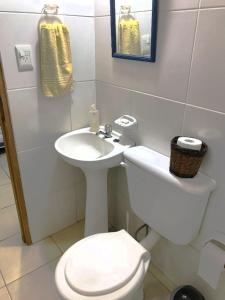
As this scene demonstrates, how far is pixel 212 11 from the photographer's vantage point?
35.4 inches

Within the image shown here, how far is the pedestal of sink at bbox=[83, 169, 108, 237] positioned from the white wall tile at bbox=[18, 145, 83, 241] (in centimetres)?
28

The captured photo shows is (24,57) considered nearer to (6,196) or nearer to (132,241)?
(132,241)

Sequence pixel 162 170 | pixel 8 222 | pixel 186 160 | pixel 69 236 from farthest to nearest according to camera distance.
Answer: pixel 8 222 < pixel 69 236 < pixel 162 170 < pixel 186 160

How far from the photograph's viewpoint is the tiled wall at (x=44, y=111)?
4.09ft

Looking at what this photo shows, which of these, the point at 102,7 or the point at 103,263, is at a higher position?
the point at 102,7

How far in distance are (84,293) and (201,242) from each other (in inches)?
24.2

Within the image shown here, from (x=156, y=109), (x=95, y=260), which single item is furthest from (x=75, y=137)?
(x=95, y=260)

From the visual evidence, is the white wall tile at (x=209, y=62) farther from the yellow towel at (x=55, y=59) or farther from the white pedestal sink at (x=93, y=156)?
the yellow towel at (x=55, y=59)

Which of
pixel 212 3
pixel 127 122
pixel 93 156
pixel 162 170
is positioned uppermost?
pixel 212 3

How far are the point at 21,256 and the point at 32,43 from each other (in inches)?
53.9

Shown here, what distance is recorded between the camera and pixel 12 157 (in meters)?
1.47

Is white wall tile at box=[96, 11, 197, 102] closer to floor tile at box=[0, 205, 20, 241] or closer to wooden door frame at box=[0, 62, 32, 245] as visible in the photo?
wooden door frame at box=[0, 62, 32, 245]

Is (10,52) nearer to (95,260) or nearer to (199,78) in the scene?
(199,78)

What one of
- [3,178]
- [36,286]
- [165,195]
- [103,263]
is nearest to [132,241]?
[103,263]
